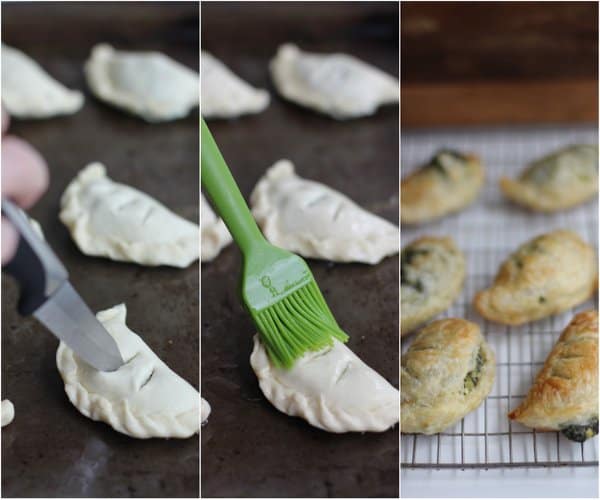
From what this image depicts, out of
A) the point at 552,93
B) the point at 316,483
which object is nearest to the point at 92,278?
the point at 316,483

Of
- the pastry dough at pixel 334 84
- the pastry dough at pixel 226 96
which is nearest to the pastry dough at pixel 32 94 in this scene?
the pastry dough at pixel 226 96

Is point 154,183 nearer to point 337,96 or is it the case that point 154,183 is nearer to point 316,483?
point 337,96

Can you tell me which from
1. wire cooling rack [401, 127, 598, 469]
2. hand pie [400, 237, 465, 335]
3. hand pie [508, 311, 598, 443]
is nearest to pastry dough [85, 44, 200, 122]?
wire cooling rack [401, 127, 598, 469]

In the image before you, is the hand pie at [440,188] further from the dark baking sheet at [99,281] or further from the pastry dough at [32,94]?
the pastry dough at [32,94]

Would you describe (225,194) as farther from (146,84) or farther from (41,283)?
(146,84)

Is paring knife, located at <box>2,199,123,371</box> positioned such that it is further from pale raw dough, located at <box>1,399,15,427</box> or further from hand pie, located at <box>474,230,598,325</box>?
hand pie, located at <box>474,230,598,325</box>

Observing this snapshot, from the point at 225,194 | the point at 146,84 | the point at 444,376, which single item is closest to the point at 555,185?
the point at 444,376
